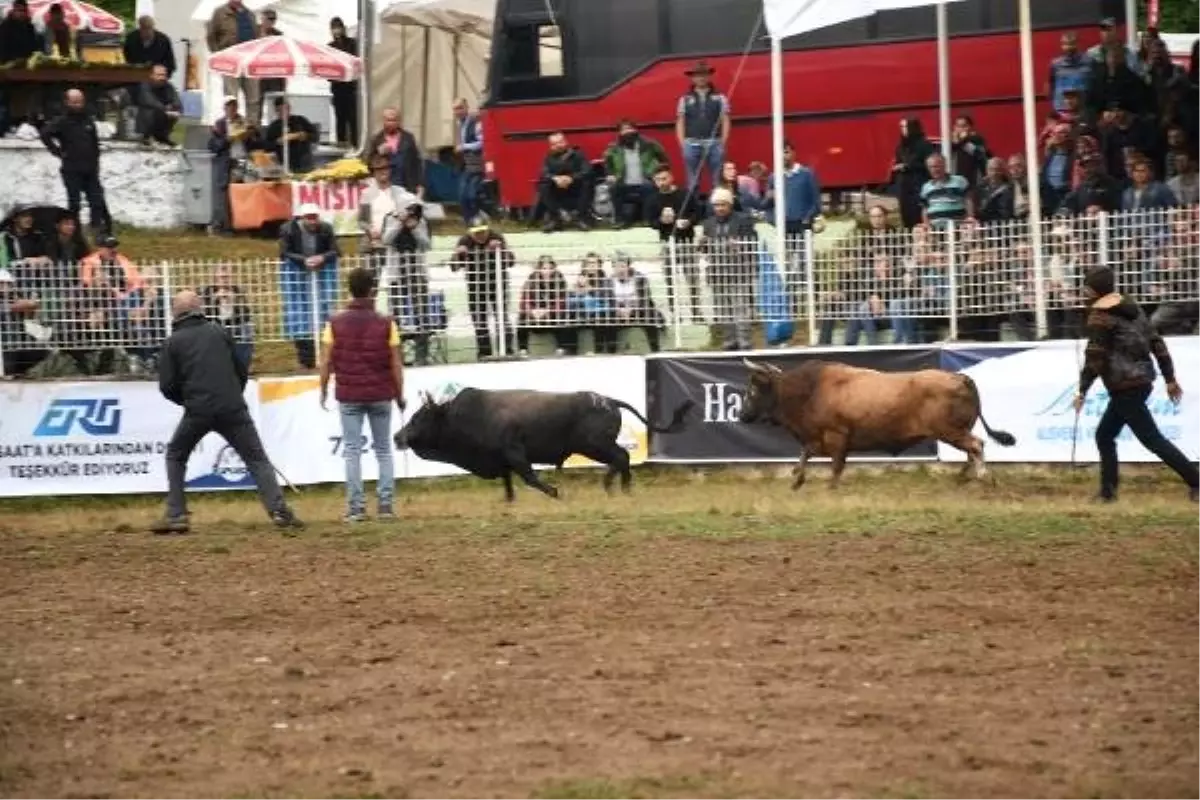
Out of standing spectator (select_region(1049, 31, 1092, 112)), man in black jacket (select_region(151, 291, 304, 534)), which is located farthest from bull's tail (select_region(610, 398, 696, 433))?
standing spectator (select_region(1049, 31, 1092, 112))

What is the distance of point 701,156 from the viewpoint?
28.8 meters

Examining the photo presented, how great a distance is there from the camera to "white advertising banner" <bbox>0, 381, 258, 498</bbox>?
23266 mm

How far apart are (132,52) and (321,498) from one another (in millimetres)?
13203

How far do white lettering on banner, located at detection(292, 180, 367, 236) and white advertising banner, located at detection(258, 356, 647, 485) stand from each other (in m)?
8.67

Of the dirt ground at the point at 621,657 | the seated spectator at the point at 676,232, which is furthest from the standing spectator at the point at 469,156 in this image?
the dirt ground at the point at 621,657

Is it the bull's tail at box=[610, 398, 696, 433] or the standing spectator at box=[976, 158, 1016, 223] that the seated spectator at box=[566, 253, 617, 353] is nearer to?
the bull's tail at box=[610, 398, 696, 433]

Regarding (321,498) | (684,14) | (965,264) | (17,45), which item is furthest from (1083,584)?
(17,45)

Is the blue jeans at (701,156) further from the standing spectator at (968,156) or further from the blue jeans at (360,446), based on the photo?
the blue jeans at (360,446)

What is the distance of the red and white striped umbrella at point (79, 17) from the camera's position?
3394 centimetres

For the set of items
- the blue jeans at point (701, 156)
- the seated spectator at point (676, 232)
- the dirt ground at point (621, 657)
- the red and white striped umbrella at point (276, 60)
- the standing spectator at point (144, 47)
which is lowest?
the dirt ground at point (621, 657)

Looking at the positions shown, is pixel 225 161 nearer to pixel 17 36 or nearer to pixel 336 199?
pixel 336 199

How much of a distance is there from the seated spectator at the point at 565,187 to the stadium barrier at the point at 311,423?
269 inches

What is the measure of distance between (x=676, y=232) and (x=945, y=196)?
2.59 m

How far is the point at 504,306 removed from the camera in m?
23.9
